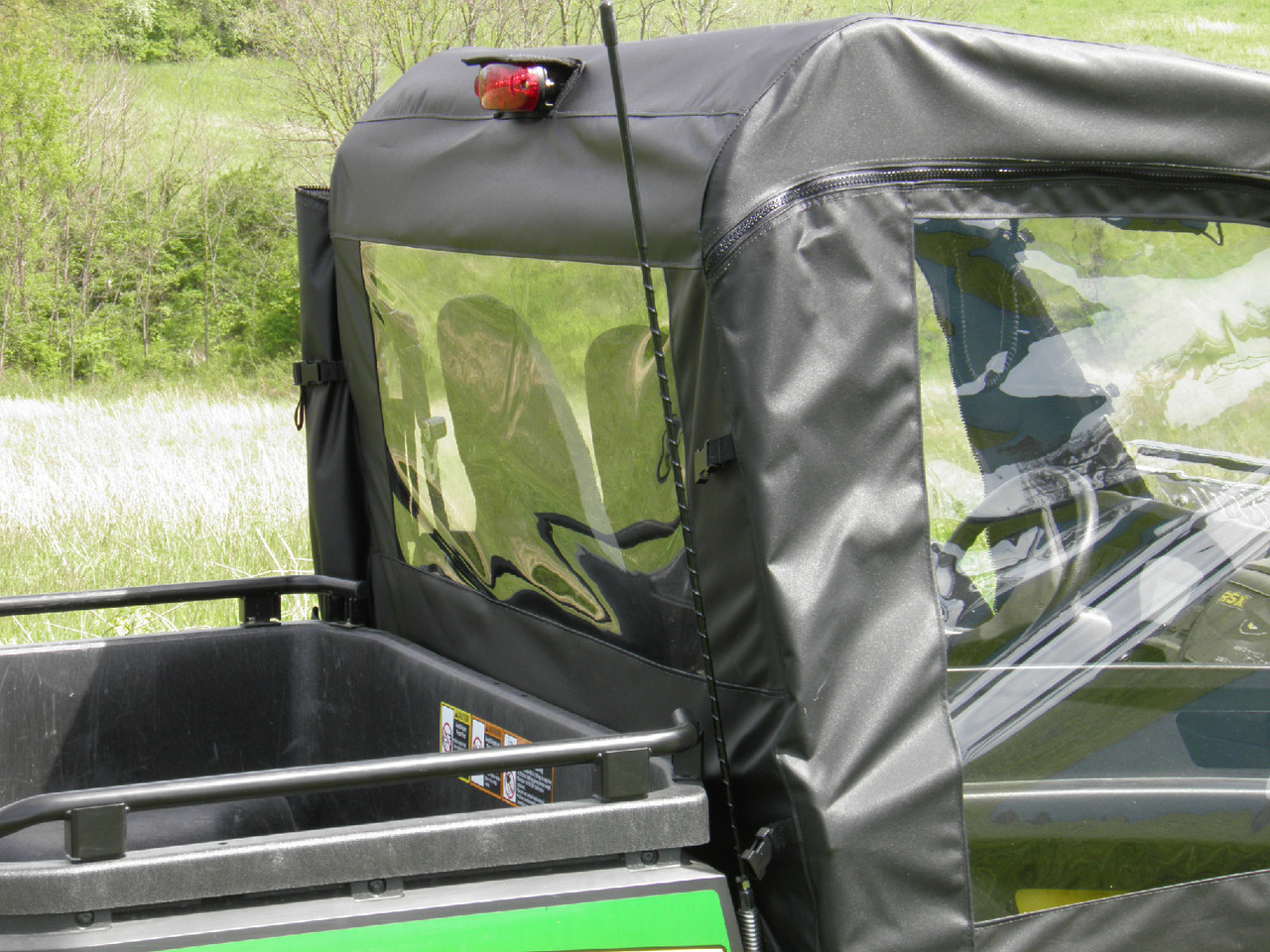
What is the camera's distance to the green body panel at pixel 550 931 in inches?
56.6

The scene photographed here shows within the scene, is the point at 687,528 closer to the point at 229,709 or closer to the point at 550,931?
the point at 550,931

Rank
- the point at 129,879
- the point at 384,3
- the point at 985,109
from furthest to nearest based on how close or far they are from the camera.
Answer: the point at 384,3 < the point at 985,109 < the point at 129,879

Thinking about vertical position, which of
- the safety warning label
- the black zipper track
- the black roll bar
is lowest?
the safety warning label

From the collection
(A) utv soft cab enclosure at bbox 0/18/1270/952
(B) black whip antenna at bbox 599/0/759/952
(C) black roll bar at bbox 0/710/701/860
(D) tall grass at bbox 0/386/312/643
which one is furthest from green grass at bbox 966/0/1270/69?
(C) black roll bar at bbox 0/710/701/860

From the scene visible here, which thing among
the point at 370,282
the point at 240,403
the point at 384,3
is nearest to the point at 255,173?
the point at 384,3

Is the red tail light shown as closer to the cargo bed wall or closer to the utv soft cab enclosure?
the utv soft cab enclosure

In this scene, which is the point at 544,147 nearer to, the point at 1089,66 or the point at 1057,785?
the point at 1089,66

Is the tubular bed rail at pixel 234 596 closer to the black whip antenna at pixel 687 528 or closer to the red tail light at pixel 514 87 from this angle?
the red tail light at pixel 514 87

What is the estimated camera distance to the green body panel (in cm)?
144

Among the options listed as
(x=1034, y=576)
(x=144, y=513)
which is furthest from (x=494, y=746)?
(x=144, y=513)

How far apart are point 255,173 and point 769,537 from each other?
30.9m

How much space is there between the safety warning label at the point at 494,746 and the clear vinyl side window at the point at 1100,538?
801 millimetres

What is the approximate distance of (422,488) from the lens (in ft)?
8.67

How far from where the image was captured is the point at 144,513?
7.89 m
